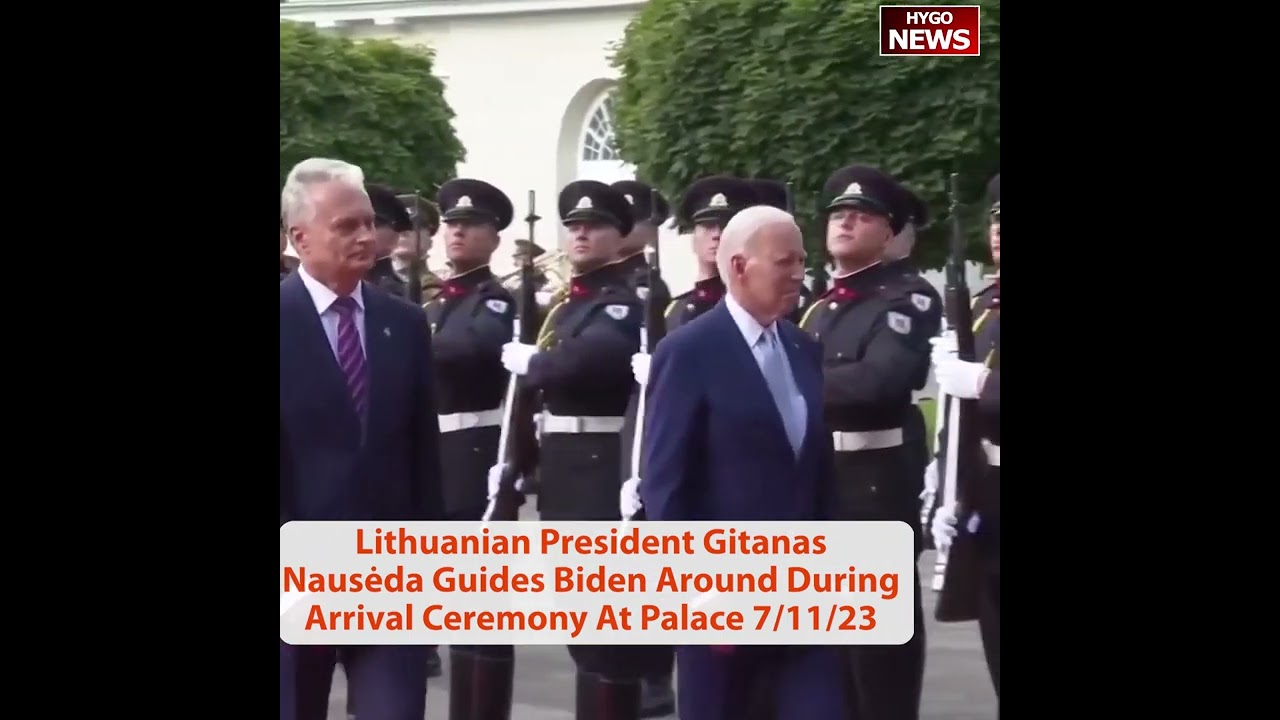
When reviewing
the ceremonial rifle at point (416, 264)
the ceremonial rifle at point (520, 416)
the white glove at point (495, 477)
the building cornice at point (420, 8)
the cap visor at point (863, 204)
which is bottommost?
the white glove at point (495, 477)

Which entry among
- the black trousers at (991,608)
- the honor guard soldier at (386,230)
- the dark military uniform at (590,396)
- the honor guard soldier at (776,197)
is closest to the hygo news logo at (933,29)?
the honor guard soldier at (776,197)

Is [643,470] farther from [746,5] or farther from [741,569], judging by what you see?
[746,5]

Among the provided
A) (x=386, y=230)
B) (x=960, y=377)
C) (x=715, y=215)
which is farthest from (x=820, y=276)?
(x=386, y=230)

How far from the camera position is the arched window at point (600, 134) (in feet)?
32.1

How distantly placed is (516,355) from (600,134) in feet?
2.77

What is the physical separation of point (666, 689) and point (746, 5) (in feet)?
6.75

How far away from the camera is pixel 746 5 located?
9781mm

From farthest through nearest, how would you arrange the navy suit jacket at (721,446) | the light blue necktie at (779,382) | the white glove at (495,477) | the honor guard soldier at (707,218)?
the white glove at (495,477)
the honor guard soldier at (707,218)
the light blue necktie at (779,382)
the navy suit jacket at (721,446)

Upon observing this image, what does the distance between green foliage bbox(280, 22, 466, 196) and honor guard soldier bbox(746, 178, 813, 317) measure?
0.88 m

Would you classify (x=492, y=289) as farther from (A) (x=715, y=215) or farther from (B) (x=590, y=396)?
(A) (x=715, y=215)

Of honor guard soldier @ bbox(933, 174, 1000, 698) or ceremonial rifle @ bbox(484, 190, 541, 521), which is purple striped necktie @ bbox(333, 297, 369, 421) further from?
honor guard soldier @ bbox(933, 174, 1000, 698)

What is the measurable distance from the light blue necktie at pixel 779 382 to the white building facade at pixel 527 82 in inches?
25.6

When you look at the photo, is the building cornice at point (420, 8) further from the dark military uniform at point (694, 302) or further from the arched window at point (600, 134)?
the dark military uniform at point (694, 302)

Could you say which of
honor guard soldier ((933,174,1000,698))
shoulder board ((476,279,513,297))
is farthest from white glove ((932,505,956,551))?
shoulder board ((476,279,513,297))
